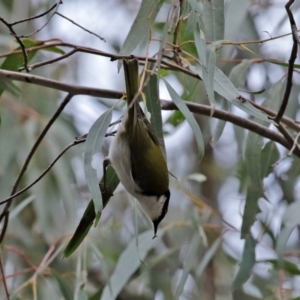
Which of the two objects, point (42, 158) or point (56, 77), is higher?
point (56, 77)

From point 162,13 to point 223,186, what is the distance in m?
0.90

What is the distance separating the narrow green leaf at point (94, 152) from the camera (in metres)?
1.04

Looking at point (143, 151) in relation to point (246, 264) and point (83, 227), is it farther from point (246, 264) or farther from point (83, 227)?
point (246, 264)

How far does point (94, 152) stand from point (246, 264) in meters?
0.76

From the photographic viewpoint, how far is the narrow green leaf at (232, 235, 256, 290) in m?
1.66

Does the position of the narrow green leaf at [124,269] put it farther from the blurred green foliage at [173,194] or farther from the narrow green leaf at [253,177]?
the narrow green leaf at [253,177]

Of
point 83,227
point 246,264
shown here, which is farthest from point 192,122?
point 246,264

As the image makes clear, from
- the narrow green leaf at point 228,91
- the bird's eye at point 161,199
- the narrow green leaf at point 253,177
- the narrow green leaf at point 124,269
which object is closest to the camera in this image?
the narrow green leaf at point 228,91

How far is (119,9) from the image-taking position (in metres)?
3.42

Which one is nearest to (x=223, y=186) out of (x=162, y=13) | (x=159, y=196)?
(x=162, y=13)

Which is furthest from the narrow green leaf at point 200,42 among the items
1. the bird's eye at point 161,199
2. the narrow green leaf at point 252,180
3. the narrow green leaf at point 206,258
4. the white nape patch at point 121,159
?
the narrow green leaf at point 206,258

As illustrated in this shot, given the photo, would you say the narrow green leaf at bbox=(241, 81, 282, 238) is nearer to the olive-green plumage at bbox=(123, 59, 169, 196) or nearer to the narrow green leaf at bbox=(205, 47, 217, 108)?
the olive-green plumage at bbox=(123, 59, 169, 196)

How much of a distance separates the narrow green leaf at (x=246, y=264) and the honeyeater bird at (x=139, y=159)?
1.33 ft

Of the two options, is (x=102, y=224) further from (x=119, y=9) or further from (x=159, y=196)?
(x=159, y=196)
